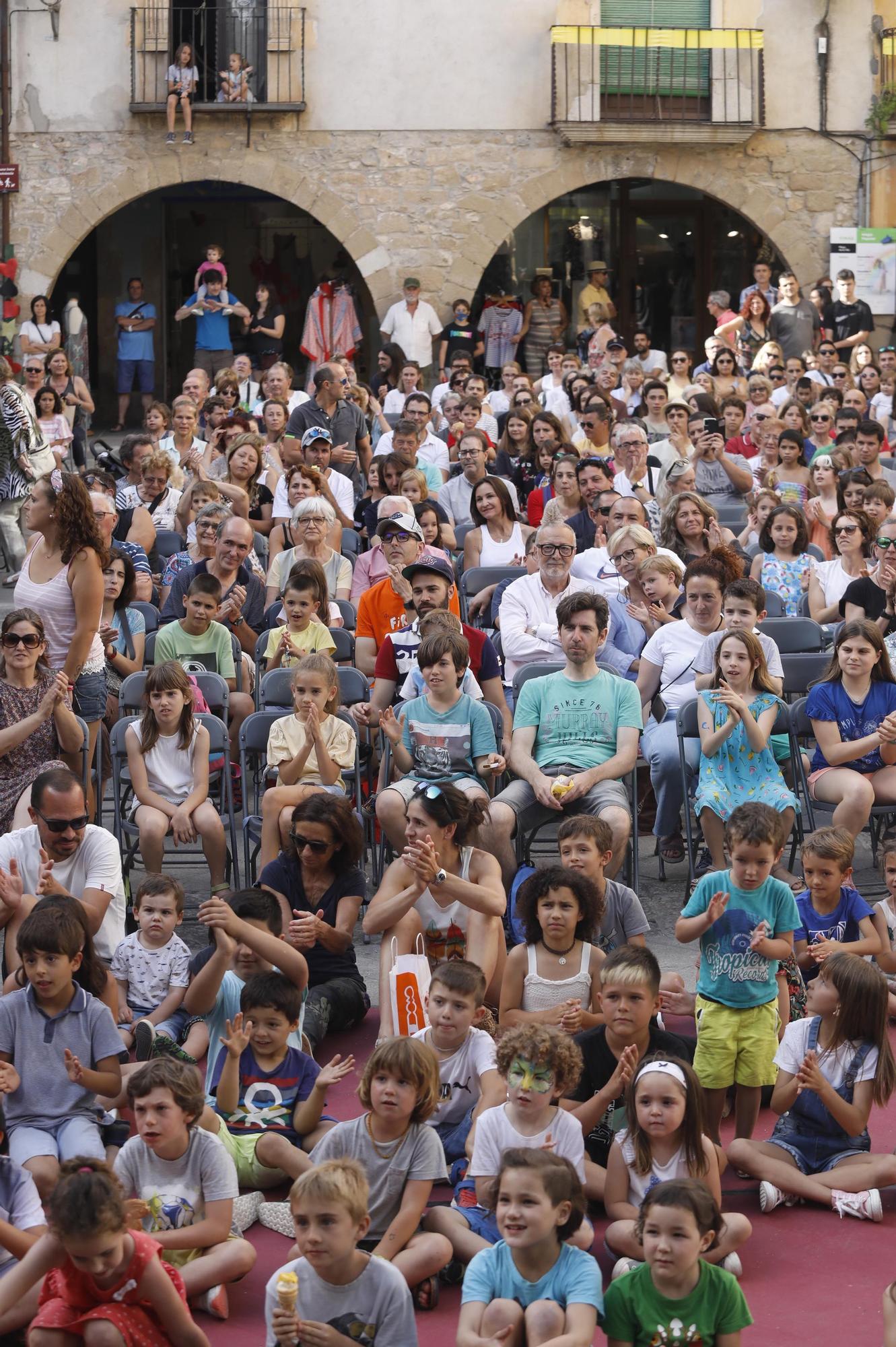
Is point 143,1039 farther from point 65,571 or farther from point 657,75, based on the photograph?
point 657,75

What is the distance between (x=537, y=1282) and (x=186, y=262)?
19499 mm

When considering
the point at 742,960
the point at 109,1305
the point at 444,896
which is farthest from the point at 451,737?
the point at 109,1305

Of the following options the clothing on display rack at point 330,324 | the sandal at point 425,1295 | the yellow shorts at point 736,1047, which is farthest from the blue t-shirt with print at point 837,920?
the clothing on display rack at point 330,324

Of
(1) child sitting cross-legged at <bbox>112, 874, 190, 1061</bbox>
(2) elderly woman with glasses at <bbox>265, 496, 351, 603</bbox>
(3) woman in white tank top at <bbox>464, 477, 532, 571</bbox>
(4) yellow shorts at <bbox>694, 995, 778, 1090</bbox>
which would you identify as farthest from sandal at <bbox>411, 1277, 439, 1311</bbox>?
(3) woman in white tank top at <bbox>464, 477, 532, 571</bbox>

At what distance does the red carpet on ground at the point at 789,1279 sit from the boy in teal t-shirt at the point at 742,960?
11.7 inches

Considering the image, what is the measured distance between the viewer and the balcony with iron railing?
62.8ft

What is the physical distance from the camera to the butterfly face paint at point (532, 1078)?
15.9 ft

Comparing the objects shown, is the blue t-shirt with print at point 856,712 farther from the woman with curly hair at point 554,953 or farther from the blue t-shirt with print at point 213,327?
the blue t-shirt with print at point 213,327

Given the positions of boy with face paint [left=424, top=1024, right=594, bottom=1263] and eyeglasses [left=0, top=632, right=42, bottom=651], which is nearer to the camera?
boy with face paint [left=424, top=1024, right=594, bottom=1263]

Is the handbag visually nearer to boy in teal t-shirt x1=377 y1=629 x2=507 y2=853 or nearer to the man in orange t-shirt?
boy in teal t-shirt x1=377 y1=629 x2=507 y2=853

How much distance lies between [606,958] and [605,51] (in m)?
15.6

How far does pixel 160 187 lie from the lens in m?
19.3

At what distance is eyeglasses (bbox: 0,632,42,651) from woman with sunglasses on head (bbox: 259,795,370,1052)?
3.94 ft

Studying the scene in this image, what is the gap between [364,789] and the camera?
26.6ft
